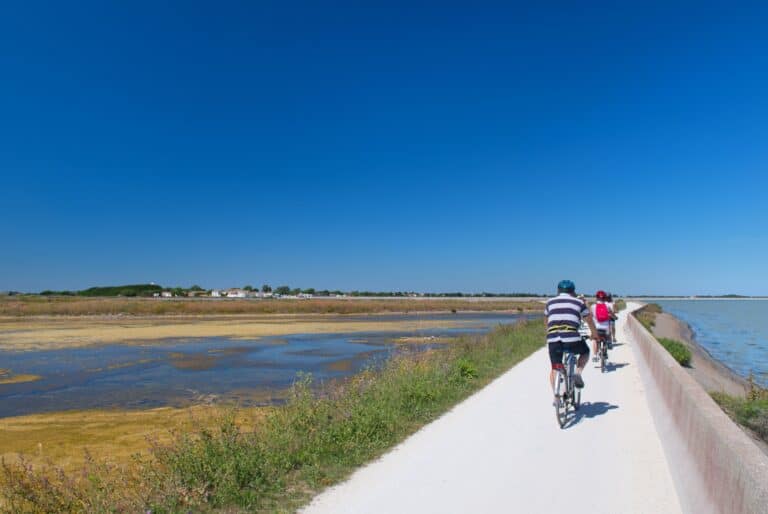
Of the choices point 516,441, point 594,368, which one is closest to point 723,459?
point 516,441

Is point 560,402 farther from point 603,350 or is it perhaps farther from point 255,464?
point 603,350

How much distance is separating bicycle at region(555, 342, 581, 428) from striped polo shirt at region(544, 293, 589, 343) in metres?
0.25

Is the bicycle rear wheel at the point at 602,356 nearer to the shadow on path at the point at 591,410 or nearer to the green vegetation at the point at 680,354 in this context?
the shadow on path at the point at 591,410

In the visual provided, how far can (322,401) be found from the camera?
9.58 meters

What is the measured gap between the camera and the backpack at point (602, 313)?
52.7 ft

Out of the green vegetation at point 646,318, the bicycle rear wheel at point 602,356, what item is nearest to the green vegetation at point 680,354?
the bicycle rear wheel at point 602,356

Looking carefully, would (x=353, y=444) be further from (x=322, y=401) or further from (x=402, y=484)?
(x=322, y=401)

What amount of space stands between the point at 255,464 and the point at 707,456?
175 inches

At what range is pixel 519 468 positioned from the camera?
6.53 metres

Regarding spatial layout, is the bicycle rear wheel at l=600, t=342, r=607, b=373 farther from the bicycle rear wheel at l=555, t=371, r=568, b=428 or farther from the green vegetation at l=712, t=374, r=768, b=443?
the bicycle rear wheel at l=555, t=371, r=568, b=428

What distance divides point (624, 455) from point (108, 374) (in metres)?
17.8

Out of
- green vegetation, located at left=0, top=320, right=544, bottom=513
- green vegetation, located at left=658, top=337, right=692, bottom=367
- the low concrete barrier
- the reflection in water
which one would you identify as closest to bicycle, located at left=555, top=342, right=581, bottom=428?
the low concrete barrier

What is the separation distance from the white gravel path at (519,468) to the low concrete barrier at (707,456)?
0.23 metres

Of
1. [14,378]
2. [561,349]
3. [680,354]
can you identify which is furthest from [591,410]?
[14,378]
